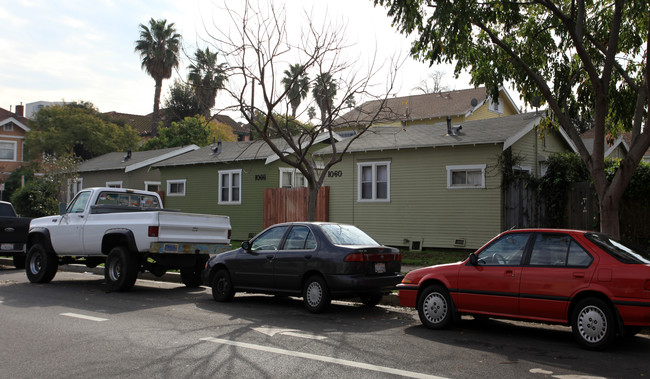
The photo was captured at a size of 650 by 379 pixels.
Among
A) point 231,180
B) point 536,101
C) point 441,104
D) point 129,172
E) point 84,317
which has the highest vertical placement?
point 441,104

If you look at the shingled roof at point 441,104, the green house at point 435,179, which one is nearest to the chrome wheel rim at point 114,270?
the green house at point 435,179

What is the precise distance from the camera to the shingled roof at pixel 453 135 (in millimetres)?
18938

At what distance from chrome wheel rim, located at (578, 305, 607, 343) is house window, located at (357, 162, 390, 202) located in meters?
14.5

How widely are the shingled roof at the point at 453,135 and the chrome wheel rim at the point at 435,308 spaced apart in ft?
31.4

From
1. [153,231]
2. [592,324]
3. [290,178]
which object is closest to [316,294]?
[153,231]

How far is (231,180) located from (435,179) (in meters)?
10.7

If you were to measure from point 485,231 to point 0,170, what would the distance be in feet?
133

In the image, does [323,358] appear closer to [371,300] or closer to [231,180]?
[371,300]

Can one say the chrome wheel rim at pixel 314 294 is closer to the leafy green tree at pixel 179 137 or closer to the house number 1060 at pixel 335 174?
the house number 1060 at pixel 335 174

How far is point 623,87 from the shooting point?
43.1ft

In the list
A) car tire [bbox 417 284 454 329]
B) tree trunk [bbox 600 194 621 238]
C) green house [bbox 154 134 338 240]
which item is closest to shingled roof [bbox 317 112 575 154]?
green house [bbox 154 134 338 240]

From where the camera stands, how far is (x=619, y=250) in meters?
7.34

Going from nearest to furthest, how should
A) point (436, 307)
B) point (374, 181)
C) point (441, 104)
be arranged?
point (436, 307), point (374, 181), point (441, 104)

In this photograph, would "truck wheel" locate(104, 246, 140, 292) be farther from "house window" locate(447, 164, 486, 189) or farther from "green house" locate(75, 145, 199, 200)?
"green house" locate(75, 145, 199, 200)
